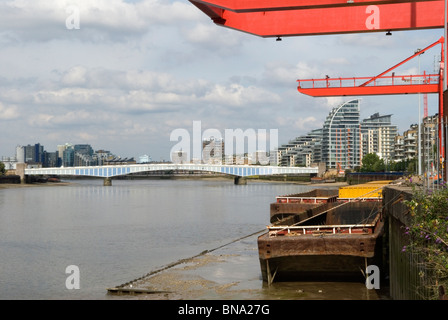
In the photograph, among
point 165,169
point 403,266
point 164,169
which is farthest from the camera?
point 165,169

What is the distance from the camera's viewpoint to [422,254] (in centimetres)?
921

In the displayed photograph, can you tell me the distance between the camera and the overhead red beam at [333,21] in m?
14.4

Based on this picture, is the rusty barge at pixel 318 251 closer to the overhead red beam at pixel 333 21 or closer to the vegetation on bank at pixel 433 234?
the overhead red beam at pixel 333 21

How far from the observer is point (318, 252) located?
52.1 feet

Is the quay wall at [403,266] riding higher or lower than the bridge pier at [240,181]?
higher

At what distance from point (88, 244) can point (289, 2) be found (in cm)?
2215

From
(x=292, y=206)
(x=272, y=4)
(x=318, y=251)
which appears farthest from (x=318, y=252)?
(x=292, y=206)

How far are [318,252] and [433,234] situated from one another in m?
7.87

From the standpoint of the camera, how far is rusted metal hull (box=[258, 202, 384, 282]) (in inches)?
619

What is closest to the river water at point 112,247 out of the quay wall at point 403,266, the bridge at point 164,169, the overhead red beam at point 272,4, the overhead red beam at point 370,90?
the quay wall at point 403,266

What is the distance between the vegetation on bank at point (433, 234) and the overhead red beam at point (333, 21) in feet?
19.1

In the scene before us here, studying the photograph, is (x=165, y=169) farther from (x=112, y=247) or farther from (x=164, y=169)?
(x=112, y=247)

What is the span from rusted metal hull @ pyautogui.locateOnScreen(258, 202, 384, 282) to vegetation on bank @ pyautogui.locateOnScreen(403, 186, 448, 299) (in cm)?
573
